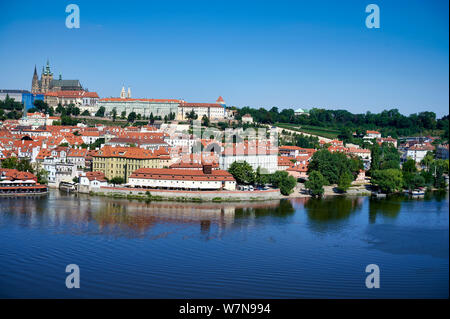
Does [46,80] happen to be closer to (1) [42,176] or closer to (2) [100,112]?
(2) [100,112]

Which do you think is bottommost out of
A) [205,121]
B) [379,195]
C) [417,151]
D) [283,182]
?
[379,195]

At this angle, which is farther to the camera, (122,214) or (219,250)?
(122,214)

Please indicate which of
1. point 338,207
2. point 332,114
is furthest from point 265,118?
point 338,207

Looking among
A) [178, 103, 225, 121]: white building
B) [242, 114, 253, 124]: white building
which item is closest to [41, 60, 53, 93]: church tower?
[178, 103, 225, 121]: white building

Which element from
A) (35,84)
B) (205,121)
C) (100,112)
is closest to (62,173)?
(205,121)

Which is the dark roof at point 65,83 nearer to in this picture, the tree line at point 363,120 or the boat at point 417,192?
the tree line at point 363,120
